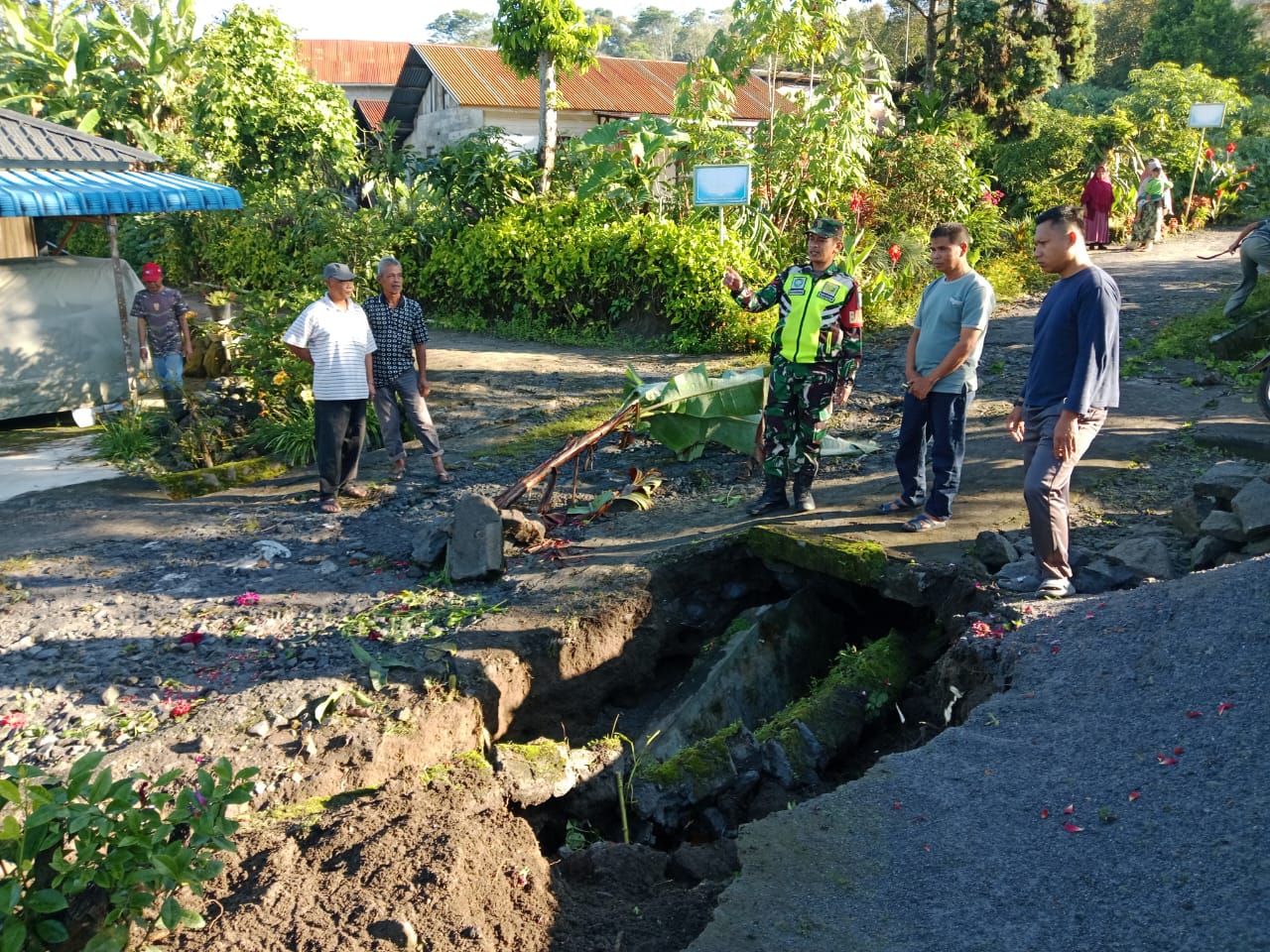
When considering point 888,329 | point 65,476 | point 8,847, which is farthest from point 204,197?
point 8,847

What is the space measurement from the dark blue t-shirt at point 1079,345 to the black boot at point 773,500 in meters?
1.91

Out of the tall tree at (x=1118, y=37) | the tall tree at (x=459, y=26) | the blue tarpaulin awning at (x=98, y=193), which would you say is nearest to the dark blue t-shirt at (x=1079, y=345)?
the blue tarpaulin awning at (x=98, y=193)

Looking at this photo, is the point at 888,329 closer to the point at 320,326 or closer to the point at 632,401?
the point at 632,401

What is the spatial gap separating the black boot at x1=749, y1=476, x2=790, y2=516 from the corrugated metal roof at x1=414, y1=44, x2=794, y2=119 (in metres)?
22.7

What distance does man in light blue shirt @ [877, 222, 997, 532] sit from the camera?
569 cm

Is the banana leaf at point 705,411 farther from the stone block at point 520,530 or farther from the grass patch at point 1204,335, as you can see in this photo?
the grass patch at point 1204,335

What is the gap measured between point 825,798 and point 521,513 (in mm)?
3500

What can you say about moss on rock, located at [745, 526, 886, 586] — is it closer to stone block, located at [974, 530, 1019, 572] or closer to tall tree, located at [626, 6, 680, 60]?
stone block, located at [974, 530, 1019, 572]

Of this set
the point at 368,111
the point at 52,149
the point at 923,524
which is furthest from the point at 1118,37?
the point at 923,524

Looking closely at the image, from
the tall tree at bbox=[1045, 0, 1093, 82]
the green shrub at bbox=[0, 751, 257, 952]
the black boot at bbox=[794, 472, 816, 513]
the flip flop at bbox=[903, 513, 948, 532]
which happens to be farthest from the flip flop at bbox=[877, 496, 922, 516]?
the tall tree at bbox=[1045, 0, 1093, 82]

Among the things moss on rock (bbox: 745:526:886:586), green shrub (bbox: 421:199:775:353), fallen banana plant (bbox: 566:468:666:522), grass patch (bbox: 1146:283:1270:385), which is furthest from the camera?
green shrub (bbox: 421:199:775:353)

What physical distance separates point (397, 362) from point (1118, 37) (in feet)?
140

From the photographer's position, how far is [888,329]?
12.6 metres

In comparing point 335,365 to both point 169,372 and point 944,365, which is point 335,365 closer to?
point 169,372
